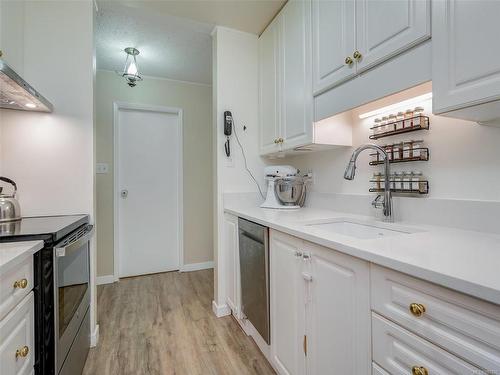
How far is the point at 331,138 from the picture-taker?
5.38 ft

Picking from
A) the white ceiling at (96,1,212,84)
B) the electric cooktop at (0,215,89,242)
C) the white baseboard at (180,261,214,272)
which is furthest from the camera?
the white baseboard at (180,261,214,272)

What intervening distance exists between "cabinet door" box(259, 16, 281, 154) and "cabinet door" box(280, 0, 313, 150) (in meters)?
0.10

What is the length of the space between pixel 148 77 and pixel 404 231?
307 cm

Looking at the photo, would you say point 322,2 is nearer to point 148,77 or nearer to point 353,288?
point 353,288

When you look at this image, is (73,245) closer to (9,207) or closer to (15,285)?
(15,285)

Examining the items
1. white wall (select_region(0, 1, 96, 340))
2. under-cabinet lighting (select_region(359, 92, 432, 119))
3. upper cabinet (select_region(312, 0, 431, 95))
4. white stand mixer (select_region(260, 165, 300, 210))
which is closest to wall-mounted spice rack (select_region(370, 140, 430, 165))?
under-cabinet lighting (select_region(359, 92, 432, 119))

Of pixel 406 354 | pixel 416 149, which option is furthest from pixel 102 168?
pixel 406 354

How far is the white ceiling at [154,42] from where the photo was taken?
2023mm

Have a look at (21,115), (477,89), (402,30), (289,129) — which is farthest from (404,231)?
(21,115)

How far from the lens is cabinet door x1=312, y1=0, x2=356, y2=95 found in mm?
1274

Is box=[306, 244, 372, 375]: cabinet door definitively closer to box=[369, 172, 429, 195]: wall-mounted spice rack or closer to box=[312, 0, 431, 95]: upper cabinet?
box=[369, 172, 429, 195]: wall-mounted spice rack

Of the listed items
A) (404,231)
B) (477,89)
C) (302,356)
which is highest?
(477,89)

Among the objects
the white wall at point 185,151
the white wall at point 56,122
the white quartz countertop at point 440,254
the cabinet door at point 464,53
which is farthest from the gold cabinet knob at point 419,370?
the white wall at point 185,151

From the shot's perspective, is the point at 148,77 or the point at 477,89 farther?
the point at 148,77
